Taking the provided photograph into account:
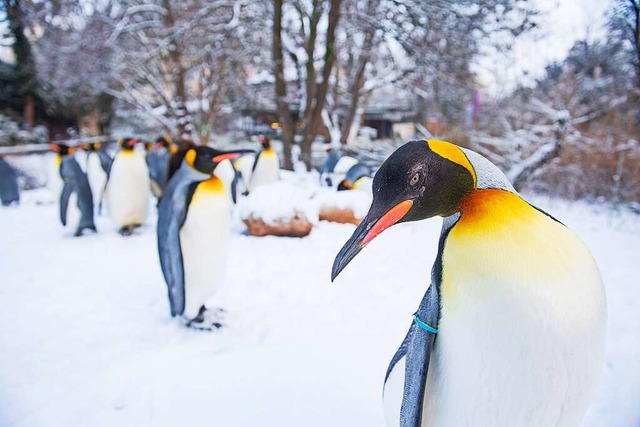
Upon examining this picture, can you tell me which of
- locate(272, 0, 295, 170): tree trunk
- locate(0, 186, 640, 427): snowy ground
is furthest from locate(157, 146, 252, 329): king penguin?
locate(272, 0, 295, 170): tree trunk

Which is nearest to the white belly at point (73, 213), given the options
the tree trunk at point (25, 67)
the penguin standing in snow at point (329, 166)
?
the penguin standing in snow at point (329, 166)

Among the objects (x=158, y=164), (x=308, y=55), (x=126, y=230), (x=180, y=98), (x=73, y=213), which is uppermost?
(x=308, y=55)

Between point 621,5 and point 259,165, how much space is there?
4.24 meters

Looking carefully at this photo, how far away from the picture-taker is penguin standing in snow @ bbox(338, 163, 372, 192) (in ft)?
14.5

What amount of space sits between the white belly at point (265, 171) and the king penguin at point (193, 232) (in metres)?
3.68

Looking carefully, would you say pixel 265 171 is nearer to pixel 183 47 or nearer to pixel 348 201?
pixel 348 201

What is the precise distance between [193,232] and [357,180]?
9.32ft

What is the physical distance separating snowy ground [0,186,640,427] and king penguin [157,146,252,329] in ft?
0.58

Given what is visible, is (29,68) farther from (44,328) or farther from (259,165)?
→ (44,328)

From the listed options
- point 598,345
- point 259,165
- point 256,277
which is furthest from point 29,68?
point 598,345

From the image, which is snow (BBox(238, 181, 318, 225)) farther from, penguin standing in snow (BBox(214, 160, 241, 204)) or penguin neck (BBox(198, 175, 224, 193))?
penguin neck (BBox(198, 175, 224, 193))

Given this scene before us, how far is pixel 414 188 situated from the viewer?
2.33 ft

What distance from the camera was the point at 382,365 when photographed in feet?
5.30

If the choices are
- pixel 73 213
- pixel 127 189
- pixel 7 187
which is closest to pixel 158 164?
pixel 127 189
